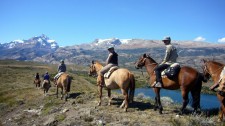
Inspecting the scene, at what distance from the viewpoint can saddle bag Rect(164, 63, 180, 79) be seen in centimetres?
1488

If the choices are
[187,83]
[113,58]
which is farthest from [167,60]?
[113,58]

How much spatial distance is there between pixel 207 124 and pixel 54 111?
1187cm

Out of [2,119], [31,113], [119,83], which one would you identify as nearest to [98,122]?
[119,83]

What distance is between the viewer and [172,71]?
14961 millimetres

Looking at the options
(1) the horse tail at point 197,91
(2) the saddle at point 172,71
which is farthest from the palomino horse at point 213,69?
(2) the saddle at point 172,71

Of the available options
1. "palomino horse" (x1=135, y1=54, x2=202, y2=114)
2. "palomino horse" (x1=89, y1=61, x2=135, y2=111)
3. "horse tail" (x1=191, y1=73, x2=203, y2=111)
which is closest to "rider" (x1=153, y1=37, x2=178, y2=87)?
"palomino horse" (x1=135, y1=54, x2=202, y2=114)

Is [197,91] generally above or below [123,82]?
below

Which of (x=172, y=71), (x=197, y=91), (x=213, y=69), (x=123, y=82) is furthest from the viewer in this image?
(x=123, y=82)

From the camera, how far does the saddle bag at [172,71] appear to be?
14.9m

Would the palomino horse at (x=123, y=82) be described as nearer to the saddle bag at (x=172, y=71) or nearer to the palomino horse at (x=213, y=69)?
the saddle bag at (x=172, y=71)

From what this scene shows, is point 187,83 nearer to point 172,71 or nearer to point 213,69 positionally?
point 172,71

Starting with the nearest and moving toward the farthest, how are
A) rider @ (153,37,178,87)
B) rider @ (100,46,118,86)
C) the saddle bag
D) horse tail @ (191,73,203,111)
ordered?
horse tail @ (191,73,203,111), the saddle bag, rider @ (153,37,178,87), rider @ (100,46,118,86)

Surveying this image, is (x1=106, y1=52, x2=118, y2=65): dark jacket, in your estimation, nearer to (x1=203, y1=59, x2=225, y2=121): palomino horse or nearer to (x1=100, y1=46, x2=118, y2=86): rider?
(x1=100, y1=46, x2=118, y2=86): rider

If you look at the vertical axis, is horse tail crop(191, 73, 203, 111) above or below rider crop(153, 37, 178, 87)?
below
